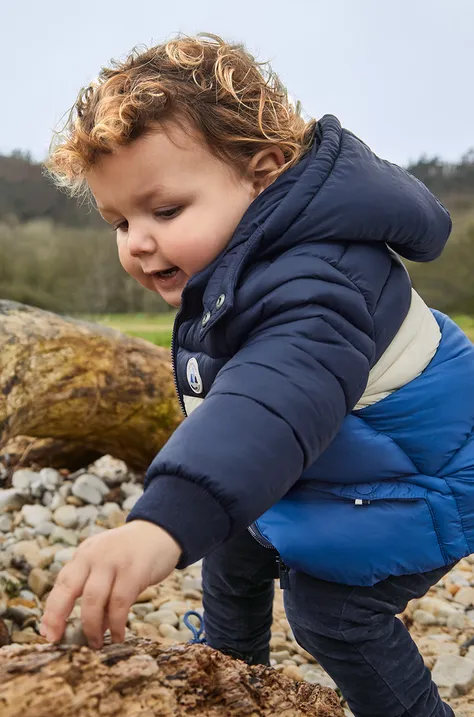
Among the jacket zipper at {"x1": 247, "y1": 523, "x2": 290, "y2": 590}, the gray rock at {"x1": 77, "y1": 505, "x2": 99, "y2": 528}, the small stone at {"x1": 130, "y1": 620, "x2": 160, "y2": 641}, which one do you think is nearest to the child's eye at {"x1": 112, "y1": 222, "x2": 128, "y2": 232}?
the jacket zipper at {"x1": 247, "y1": 523, "x2": 290, "y2": 590}

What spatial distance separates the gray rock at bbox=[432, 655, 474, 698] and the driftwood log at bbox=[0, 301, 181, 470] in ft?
5.48

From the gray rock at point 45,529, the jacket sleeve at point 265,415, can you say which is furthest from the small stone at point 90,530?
the jacket sleeve at point 265,415

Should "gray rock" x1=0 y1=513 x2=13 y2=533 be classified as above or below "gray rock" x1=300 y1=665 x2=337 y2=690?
above

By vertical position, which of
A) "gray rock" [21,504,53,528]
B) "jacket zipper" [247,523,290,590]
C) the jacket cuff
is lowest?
"gray rock" [21,504,53,528]

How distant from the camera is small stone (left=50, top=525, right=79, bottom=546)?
328cm

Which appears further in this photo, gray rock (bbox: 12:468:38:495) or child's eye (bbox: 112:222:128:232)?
gray rock (bbox: 12:468:38:495)

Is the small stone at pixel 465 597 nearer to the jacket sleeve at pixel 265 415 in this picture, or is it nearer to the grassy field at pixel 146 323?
the jacket sleeve at pixel 265 415

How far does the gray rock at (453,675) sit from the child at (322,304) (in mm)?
667

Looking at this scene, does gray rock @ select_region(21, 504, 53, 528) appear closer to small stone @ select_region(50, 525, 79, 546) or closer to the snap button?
small stone @ select_region(50, 525, 79, 546)

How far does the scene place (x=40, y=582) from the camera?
272cm

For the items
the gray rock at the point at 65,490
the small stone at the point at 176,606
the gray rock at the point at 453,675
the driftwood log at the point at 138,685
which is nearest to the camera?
the driftwood log at the point at 138,685

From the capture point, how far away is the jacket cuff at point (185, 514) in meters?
0.98

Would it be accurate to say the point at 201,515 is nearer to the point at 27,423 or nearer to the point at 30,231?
the point at 27,423

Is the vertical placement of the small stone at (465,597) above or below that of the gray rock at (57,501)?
below
